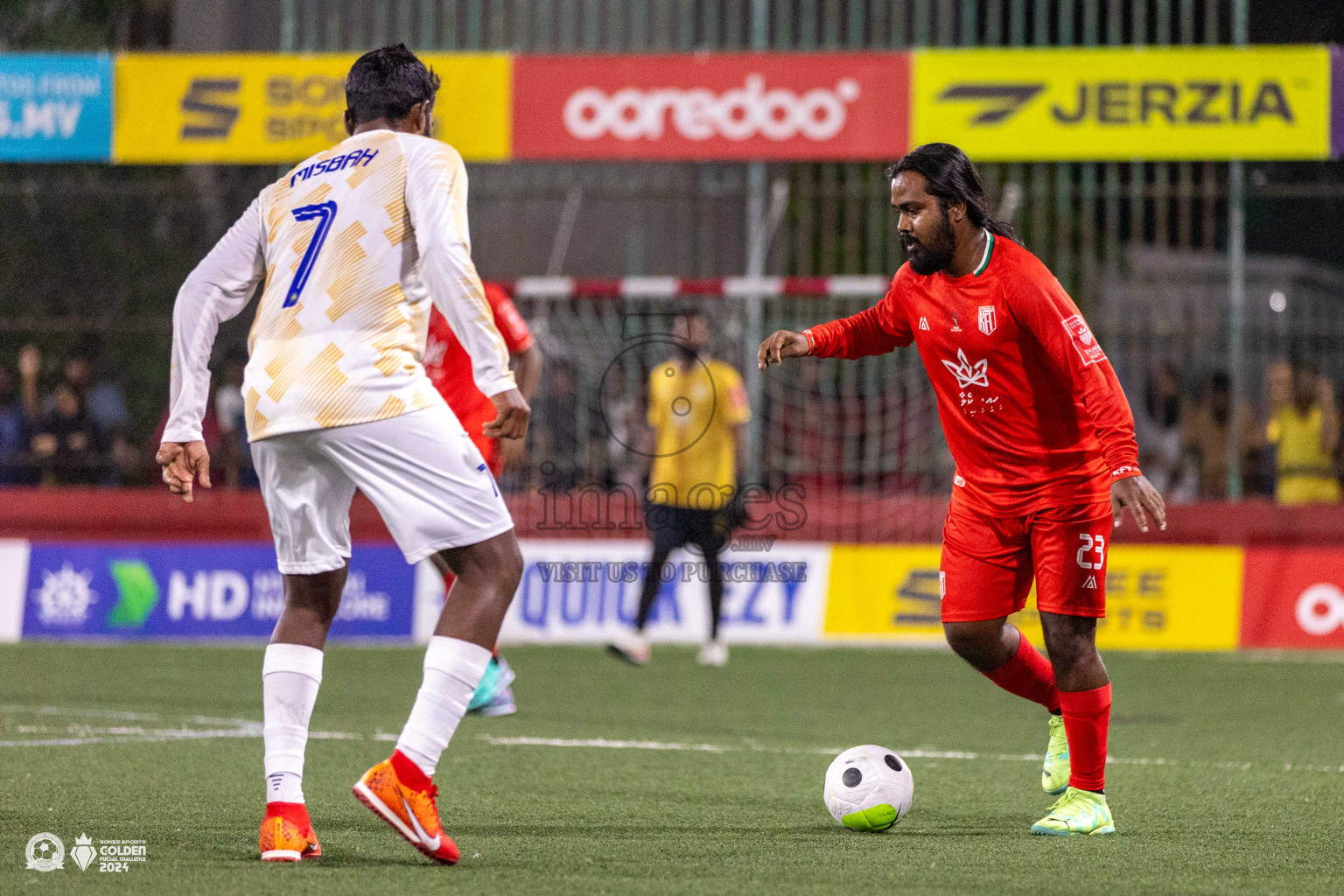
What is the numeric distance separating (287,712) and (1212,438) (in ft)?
35.7

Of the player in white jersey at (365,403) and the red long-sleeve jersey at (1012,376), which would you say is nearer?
the player in white jersey at (365,403)

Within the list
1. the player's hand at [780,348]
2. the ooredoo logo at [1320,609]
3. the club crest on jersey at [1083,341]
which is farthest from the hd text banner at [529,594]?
the club crest on jersey at [1083,341]

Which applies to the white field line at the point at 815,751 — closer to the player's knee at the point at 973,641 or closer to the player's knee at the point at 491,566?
the player's knee at the point at 973,641

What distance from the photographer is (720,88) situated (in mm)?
13711


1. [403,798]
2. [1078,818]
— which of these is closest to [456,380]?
[1078,818]

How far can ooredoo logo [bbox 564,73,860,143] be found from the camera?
13.7 metres

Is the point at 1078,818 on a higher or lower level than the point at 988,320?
lower

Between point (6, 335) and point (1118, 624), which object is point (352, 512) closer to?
point (6, 335)

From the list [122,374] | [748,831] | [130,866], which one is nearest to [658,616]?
[122,374]

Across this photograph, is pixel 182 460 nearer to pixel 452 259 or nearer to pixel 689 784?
pixel 452 259

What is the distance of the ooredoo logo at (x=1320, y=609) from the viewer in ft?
40.9

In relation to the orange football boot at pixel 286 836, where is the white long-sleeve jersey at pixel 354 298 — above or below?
above

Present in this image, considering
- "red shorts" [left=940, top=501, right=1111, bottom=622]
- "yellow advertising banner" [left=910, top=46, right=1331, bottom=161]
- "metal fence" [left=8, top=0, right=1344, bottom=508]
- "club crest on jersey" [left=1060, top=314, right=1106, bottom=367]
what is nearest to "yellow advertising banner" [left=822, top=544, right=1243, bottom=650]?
"metal fence" [left=8, top=0, right=1344, bottom=508]

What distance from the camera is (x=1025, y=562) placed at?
5.67m
